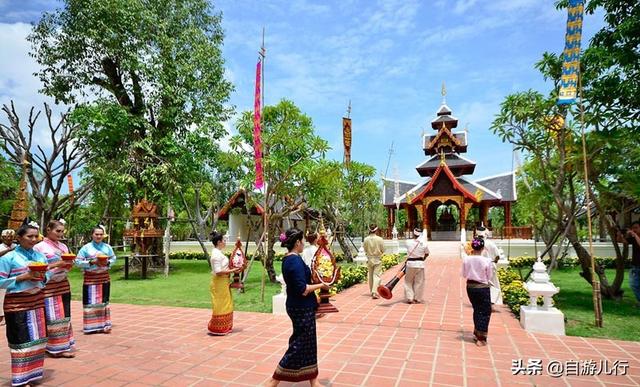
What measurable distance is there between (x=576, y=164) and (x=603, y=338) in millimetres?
4020

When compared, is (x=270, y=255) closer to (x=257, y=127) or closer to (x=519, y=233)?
(x=257, y=127)

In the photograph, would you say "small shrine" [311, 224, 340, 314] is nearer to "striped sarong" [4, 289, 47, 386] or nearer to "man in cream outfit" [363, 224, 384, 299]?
"man in cream outfit" [363, 224, 384, 299]

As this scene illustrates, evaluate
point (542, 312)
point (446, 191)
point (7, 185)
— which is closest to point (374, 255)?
point (542, 312)

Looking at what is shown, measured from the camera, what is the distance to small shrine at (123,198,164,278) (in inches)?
587

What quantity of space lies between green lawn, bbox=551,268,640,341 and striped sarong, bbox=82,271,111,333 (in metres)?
7.09

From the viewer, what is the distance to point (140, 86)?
17359mm

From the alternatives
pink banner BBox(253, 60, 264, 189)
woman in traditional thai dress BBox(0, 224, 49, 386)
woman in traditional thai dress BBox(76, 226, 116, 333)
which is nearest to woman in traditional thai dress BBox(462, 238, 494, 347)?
woman in traditional thai dress BBox(0, 224, 49, 386)

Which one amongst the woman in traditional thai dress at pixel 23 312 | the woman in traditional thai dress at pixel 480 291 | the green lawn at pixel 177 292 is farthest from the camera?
the green lawn at pixel 177 292

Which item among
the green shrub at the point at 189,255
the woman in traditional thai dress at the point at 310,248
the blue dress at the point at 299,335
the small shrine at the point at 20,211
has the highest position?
the small shrine at the point at 20,211

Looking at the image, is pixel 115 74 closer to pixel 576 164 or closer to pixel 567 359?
pixel 576 164

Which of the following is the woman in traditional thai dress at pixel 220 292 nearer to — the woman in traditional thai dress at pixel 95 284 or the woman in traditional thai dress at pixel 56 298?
the woman in traditional thai dress at pixel 95 284

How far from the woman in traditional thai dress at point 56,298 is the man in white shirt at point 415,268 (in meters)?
6.07

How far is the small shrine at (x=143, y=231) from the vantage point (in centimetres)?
1491

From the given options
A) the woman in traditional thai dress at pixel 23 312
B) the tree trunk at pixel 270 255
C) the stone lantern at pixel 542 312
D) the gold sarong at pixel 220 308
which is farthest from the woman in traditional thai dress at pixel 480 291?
the tree trunk at pixel 270 255
